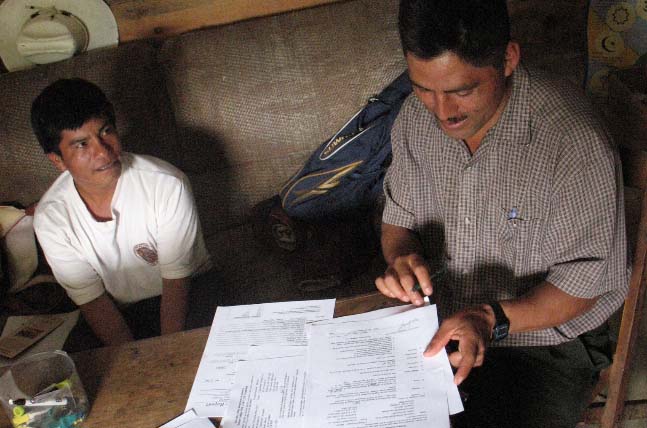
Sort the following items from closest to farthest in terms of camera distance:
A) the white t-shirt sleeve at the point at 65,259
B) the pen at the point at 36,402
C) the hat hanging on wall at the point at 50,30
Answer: the pen at the point at 36,402
the white t-shirt sleeve at the point at 65,259
the hat hanging on wall at the point at 50,30

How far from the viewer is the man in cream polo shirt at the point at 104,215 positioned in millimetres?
1650

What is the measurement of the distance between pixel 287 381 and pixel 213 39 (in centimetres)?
159

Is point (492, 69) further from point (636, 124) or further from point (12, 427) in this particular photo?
point (12, 427)

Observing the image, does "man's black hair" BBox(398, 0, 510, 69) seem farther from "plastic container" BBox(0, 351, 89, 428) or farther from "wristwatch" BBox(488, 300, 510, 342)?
"plastic container" BBox(0, 351, 89, 428)

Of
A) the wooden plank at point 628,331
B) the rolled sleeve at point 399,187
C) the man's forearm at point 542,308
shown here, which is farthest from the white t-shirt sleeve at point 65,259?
the wooden plank at point 628,331

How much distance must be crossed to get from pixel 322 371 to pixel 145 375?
1.17ft

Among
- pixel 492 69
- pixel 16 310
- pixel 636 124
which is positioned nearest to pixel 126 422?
pixel 492 69

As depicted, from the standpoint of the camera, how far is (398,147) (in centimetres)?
140

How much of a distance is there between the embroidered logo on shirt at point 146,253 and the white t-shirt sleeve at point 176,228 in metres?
0.06

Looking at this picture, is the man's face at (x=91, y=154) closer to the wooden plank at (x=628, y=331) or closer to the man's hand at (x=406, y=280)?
the man's hand at (x=406, y=280)

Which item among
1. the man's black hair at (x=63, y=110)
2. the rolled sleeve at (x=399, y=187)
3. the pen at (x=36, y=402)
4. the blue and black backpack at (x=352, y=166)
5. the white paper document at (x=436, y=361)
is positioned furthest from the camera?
the blue and black backpack at (x=352, y=166)

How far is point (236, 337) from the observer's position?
113 centimetres

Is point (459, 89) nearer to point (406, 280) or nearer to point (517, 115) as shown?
point (517, 115)

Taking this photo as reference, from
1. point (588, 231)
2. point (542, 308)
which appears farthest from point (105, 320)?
Result: point (588, 231)
